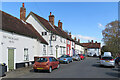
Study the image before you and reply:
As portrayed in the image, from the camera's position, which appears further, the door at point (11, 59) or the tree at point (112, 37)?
the tree at point (112, 37)

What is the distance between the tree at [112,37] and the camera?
3959cm

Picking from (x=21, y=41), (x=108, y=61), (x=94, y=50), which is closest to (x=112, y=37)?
(x=108, y=61)

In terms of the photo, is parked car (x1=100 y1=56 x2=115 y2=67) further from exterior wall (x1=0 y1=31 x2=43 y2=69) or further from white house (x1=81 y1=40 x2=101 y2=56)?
white house (x1=81 y1=40 x2=101 y2=56)

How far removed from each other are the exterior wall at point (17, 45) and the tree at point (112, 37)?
981 inches

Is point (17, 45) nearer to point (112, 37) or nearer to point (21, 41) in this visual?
point (21, 41)

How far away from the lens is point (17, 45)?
56.6 ft

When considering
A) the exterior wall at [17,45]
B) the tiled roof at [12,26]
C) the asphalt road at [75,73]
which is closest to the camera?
the asphalt road at [75,73]

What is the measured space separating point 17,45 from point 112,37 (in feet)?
101

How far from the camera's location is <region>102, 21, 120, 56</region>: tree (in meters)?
39.6

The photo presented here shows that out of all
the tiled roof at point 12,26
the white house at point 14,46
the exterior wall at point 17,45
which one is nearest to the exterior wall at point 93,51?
the exterior wall at point 17,45

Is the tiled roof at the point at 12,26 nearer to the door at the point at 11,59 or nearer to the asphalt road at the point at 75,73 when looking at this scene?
the door at the point at 11,59

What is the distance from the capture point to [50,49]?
96.9 ft

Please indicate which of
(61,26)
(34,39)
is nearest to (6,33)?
(34,39)

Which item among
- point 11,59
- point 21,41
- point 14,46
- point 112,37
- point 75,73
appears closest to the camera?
point 75,73
